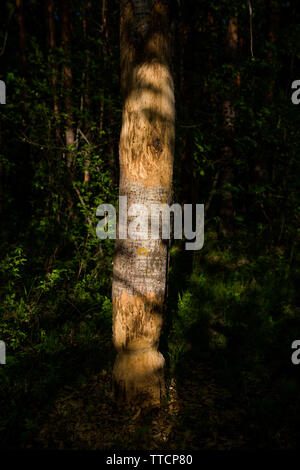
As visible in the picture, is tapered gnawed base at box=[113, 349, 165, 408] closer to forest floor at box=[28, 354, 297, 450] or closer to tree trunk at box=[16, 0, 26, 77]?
forest floor at box=[28, 354, 297, 450]

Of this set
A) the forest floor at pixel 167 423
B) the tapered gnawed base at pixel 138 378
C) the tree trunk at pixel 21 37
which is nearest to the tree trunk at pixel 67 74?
the tree trunk at pixel 21 37

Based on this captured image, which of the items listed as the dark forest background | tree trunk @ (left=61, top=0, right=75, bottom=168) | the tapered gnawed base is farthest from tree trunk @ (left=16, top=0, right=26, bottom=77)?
the tapered gnawed base

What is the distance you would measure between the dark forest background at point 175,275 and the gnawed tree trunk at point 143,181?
0.33 m

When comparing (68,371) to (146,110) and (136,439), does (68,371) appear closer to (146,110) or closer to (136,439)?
(136,439)

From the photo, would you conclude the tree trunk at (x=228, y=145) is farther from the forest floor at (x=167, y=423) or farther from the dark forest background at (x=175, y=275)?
the forest floor at (x=167, y=423)

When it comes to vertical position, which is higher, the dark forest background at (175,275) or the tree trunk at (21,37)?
the tree trunk at (21,37)

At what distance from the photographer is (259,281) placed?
17.0 feet

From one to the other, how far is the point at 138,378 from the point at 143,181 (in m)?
1.71

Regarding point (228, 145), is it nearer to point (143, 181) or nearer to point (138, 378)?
point (143, 181)

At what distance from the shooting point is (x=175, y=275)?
531 cm

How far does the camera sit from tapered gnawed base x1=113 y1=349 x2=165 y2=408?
2.57m

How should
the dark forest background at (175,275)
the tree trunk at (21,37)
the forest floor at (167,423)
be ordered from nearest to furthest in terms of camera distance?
the forest floor at (167,423)
the dark forest background at (175,275)
the tree trunk at (21,37)

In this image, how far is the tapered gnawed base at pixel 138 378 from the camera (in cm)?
257
